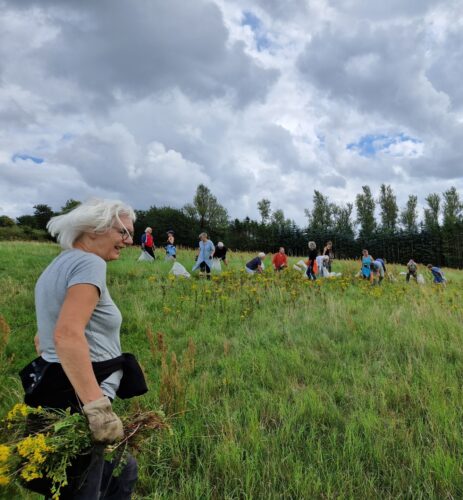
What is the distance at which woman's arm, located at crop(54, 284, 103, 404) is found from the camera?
1.24 meters

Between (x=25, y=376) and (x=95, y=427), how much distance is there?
50 cm

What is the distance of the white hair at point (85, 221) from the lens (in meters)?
1.48

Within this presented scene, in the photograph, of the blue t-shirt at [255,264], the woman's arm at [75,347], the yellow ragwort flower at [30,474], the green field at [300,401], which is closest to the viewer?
the yellow ragwort flower at [30,474]

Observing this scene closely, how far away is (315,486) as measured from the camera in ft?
6.61

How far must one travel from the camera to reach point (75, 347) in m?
1.24

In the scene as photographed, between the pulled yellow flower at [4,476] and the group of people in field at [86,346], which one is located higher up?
the group of people in field at [86,346]

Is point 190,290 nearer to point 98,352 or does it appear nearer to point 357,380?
point 357,380

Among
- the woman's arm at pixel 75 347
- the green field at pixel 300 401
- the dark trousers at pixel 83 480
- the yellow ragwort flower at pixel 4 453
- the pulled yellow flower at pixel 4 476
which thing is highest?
the woman's arm at pixel 75 347

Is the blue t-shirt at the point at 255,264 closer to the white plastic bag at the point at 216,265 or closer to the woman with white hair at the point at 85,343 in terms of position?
the white plastic bag at the point at 216,265

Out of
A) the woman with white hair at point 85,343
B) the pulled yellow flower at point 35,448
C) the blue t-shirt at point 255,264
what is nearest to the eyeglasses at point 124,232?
the woman with white hair at point 85,343

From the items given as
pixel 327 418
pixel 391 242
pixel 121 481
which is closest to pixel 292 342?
pixel 327 418

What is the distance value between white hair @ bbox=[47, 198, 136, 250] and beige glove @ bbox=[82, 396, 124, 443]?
728 millimetres

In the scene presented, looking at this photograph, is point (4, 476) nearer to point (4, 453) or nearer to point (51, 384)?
point (4, 453)

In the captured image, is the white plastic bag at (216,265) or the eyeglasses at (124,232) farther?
the white plastic bag at (216,265)
